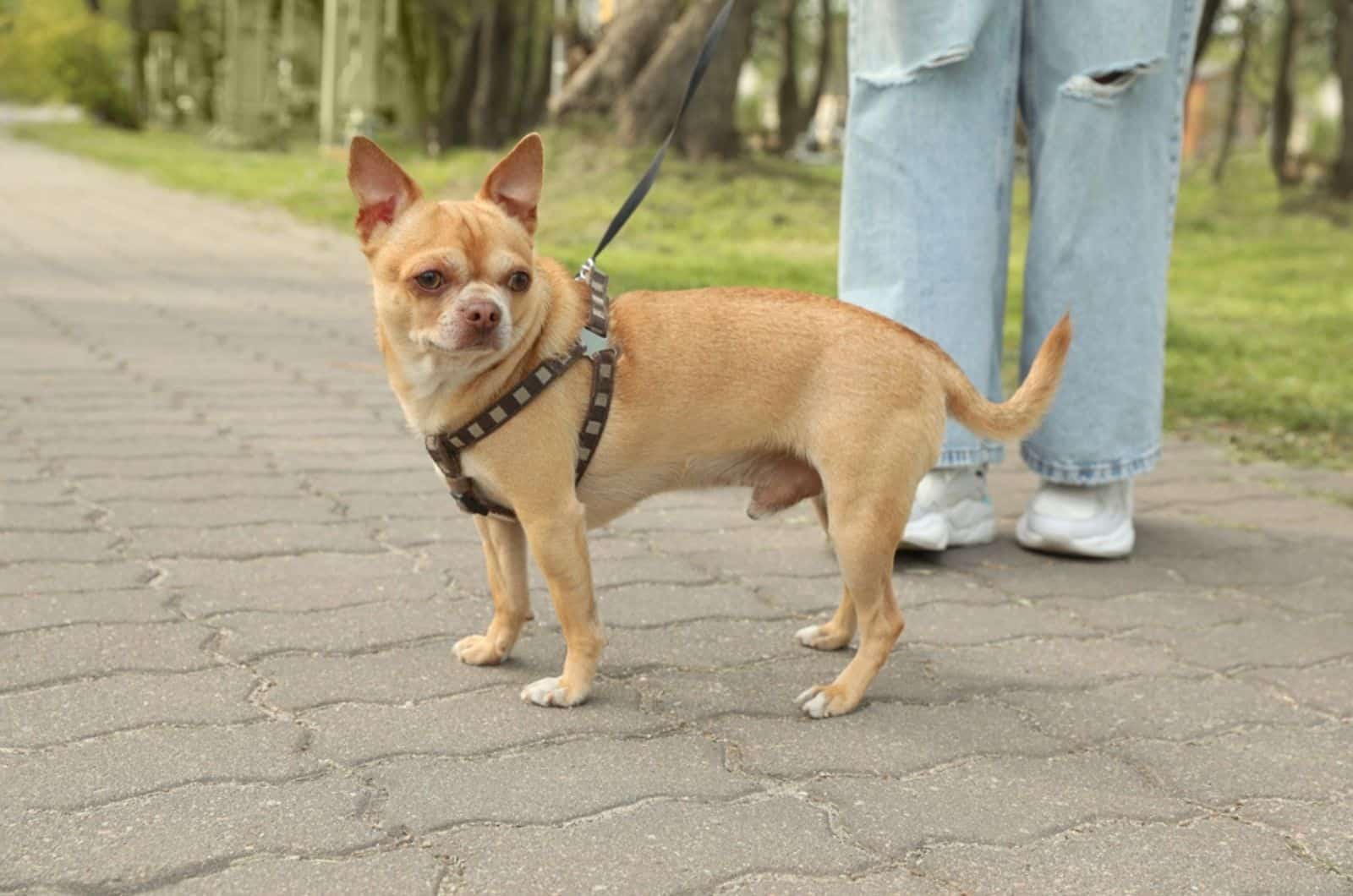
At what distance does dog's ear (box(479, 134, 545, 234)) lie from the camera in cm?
319

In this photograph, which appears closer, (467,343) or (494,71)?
(467,343)

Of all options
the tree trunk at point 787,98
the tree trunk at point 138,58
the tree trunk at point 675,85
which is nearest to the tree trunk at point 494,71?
A: the tree trunk at point 787,98

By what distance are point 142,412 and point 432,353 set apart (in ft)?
10.4

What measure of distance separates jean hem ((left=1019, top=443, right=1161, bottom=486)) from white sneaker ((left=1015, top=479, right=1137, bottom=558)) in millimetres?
38

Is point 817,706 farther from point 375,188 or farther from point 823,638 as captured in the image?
point 375,188

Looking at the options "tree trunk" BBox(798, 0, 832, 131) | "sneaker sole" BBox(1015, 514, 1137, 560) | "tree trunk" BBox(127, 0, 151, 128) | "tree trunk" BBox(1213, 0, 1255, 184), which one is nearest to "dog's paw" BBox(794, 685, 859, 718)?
"sneaker sole" BBox(1015, 514, 1137, 560)

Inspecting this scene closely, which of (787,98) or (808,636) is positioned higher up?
(787,98)

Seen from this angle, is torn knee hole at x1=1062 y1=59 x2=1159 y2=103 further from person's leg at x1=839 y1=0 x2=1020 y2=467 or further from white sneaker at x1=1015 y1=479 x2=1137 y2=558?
white sneaker at x1=1015 y1=479 x2=1137 y2=558

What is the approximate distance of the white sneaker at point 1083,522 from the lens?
4.42 m

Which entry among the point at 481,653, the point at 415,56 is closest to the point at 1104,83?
the point at 481,653

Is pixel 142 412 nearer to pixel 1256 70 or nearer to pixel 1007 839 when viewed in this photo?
pixel 1007 839

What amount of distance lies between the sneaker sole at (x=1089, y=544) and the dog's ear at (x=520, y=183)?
6.60ft

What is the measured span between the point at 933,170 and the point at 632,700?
74.7 inches

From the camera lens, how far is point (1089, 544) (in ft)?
14.5
